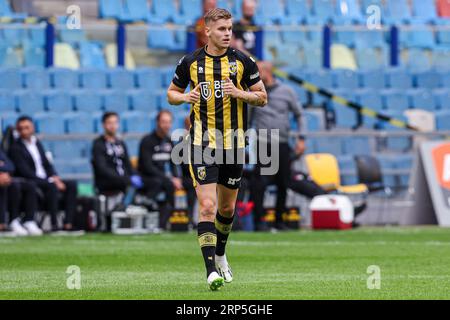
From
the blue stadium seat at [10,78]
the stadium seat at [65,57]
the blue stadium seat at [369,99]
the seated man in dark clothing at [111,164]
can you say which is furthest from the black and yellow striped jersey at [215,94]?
the blue stadium seat at [369,99]

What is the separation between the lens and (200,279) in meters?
9.95

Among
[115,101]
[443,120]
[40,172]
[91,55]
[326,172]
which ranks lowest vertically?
[326,172]

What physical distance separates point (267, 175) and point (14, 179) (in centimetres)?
366

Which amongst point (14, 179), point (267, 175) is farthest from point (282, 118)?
point (14, 179)

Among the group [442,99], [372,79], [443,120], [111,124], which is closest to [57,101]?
[111,124]

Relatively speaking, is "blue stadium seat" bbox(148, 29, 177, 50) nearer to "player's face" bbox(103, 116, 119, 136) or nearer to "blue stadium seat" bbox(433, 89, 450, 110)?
"player's face" bbox(103, 116, 119, 136)

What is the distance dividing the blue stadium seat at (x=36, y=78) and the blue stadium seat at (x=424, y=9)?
9.90 meters

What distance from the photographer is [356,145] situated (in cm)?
1980

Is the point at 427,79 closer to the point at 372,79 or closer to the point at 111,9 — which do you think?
the point at 372,79

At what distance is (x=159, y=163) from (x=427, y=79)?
789cm

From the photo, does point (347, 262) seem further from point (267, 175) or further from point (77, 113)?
point (77, 113)

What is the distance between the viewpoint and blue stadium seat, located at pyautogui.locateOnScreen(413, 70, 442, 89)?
2347cm

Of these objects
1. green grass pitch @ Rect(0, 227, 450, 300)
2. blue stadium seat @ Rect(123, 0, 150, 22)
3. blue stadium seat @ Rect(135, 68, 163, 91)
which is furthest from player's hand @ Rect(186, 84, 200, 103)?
blue stadium seat @ Rect(123, 0, 150, 22)

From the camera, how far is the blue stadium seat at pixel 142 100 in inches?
824
